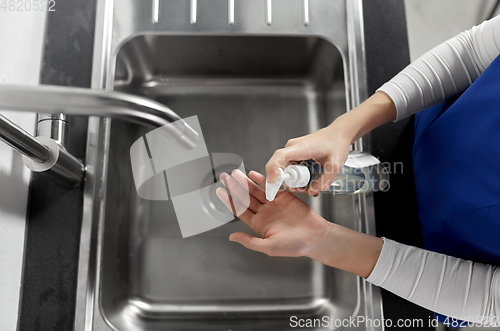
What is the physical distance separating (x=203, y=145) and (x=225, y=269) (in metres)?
0.29

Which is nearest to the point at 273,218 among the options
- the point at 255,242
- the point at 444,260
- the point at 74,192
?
the point at 255,242

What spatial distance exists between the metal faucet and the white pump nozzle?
18 centimetres

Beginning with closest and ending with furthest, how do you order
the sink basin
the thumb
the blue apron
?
the blue apron < the thumb < the sink basin

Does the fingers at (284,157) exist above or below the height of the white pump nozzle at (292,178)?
above

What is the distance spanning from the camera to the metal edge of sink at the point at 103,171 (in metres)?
0.61

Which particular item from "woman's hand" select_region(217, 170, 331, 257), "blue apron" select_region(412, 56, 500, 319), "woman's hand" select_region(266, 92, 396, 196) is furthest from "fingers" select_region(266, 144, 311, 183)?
"blue apron" select_region(412, 56, 500, 319)

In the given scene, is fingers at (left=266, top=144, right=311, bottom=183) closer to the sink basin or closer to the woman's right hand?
the woman's right hand

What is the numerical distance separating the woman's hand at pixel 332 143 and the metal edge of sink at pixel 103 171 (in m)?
0.10

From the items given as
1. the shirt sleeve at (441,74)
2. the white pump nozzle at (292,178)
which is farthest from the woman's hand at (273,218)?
the shirt sleeve at (441,74)

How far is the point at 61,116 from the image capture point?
0.58 meters

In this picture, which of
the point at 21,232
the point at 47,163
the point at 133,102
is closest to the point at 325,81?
the point at 133,102

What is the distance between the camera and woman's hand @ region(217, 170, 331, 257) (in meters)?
0.57

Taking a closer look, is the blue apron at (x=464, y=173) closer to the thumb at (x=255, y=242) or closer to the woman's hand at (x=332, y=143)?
the woman's hand at (x=332, y=143)

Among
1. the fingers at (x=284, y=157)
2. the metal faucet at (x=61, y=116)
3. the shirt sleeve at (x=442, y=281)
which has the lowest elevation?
the shirt sleeve at (x=442, y=281)
